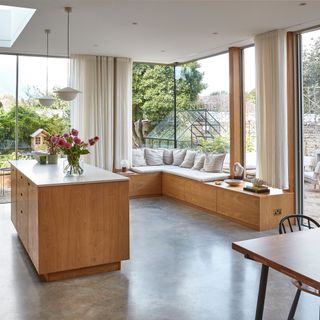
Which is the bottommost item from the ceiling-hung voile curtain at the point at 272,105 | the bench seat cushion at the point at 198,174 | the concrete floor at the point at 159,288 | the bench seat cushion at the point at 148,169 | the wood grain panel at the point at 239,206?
the concrete floor at the point at 159,288

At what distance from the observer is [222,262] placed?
3984 mm

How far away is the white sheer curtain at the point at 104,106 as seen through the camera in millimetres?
7418

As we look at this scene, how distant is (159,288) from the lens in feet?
11.0

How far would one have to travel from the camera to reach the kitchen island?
3.42 metres

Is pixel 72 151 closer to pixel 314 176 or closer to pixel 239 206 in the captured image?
pixel 239 206

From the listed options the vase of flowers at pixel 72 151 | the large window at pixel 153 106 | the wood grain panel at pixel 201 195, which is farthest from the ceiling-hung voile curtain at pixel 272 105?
the large window at pixel 153 106

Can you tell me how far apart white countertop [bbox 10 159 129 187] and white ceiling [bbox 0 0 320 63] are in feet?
5.97

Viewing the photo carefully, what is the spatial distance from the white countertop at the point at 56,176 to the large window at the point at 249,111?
10.4ft

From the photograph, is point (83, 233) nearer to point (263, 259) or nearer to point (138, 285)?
point (138, 285)

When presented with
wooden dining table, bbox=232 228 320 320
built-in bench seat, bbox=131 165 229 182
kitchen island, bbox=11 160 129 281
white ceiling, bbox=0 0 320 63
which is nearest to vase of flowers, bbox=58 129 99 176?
kitchen island, bbox=11 160 129 281

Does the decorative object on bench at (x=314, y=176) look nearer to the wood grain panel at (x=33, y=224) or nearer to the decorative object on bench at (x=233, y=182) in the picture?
the decorative object on bench at (x=233, y=182)

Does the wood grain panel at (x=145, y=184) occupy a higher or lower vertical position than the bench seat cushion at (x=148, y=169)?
lower

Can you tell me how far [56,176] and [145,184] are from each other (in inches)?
151

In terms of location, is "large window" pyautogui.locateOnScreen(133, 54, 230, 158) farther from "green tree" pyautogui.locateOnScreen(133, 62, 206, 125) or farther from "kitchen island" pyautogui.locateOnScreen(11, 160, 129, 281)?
"kitchen island" pyautogui.locateOnScreen(11, 160, 129, 281)
